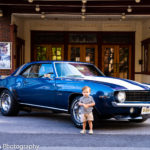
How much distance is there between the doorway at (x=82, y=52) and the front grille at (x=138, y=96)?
11.9 m

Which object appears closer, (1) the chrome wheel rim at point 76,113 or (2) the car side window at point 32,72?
(1) the chrome wheel rim at point 76,113

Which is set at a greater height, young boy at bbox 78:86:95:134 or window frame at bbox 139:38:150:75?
window frame at bbox 139:38:150:75

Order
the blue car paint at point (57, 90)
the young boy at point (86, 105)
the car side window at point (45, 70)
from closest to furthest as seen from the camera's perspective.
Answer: the young boy at point (86, 105)
the blue car paint at point (57, 90)
the car side window at point (45, 70)

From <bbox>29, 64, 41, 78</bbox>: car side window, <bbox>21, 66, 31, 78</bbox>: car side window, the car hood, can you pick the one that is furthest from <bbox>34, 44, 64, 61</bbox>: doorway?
the car hood

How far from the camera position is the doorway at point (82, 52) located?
19609mm

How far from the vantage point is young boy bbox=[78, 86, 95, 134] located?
7125 millimetres

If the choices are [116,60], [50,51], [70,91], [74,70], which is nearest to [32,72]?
[74,70]

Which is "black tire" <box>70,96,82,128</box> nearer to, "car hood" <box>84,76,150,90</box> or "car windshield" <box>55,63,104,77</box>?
"car hood" <box>84,76,150,90</box>

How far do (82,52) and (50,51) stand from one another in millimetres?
1650

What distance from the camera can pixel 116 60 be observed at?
1980 centimetres

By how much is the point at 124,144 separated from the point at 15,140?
1.79m

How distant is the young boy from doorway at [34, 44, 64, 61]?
12625 millimetres

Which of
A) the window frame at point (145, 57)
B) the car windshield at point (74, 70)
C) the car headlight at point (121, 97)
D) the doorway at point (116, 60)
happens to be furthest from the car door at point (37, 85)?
the doorway at point (116, 60)

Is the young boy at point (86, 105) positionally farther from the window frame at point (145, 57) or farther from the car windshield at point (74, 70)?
the window frame at point (145, 57)
